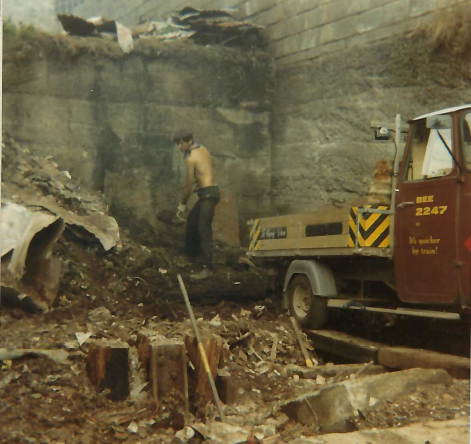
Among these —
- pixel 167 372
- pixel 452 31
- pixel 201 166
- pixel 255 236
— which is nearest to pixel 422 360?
pixel 167 372

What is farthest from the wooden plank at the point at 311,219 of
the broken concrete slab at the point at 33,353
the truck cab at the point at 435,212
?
the broken concrete slab at the point at 33,353

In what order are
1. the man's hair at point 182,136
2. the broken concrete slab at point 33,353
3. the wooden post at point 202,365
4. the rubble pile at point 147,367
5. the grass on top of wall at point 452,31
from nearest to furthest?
the rubble pile at point 147,367, the broken concrete slab at point 33,353, the wooden post at point 202,365, the grass on top of wall at point 452,31, the man's hair at point 182,136

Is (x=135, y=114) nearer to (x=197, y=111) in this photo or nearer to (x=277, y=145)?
(x=197, y=111)

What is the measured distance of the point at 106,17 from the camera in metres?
9.01

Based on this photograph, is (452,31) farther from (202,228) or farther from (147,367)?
(147,367)

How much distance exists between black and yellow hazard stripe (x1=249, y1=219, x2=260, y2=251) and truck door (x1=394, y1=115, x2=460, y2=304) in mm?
2286

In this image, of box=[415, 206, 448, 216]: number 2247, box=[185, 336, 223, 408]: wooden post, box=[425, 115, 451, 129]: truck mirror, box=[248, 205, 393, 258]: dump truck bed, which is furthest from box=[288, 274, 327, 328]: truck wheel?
box=[425, 115, 451, 129]: truck mirror

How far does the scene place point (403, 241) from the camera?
576cm

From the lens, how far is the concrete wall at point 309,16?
8031mm

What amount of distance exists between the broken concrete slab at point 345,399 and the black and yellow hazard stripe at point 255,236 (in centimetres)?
331

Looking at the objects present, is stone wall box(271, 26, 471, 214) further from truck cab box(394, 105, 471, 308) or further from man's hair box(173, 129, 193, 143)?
truck cab box(394, 105, 471, 308)

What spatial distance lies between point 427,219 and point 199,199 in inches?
149

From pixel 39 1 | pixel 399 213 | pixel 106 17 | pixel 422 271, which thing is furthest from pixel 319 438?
pixel 106 17

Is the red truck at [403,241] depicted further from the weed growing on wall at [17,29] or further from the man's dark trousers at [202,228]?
the weed growing on wall at [17,29]
